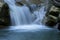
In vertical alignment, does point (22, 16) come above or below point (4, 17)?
below

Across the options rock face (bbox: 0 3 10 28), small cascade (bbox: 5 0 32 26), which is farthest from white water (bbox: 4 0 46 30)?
rock face (bbox: 0 3 10 28)

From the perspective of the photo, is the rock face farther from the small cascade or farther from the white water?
the small cascade

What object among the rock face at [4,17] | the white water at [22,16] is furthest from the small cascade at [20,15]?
the rock face at [4,17]

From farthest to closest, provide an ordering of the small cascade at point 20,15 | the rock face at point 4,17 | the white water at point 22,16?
the small cascade at point 20,15, the white water at point 22,16, the rock face at point 4,17

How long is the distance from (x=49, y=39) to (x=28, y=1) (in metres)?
10.3

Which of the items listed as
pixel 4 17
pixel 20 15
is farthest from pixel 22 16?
pixel 4 17

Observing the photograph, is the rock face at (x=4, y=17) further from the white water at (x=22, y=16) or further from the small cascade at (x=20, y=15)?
the small cascade at (x=20, y=15)

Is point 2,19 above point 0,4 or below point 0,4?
below

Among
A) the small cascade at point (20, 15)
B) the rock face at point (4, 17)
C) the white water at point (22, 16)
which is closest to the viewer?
the rock face at point (4, 17)

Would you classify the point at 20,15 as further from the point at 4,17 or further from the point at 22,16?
the point at 4,17

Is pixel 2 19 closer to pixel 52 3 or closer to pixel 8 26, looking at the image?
pixel 8 26

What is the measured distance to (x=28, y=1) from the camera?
21328 mm

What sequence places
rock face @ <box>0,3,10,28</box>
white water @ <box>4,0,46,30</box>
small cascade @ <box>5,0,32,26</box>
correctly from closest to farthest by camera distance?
rock face @ <box>0,3,10,28</box>, white water @ <box>4,0,46,30</box>, small cascade @ <box>5,0,32,26</box>

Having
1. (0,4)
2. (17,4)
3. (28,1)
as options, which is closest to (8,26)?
(0,4)
